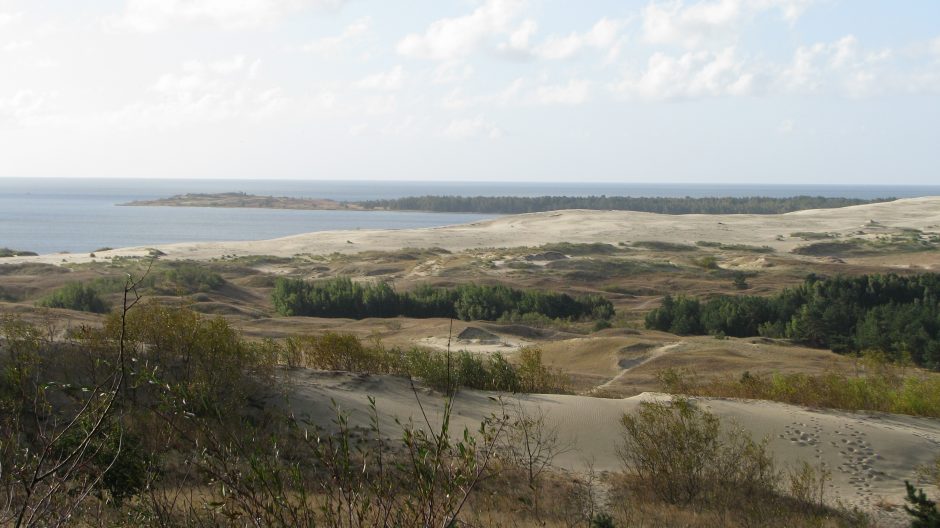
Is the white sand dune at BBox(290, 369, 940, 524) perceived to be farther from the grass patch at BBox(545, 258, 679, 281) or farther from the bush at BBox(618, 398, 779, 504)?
the grass patch at BBox(545, 258, 679, 281)

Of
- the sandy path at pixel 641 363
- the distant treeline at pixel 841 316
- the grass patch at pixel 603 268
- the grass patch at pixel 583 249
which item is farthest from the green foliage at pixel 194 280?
the grass patch at pixel 583 249

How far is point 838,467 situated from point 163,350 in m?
10.6

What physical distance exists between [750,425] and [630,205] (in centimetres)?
13704

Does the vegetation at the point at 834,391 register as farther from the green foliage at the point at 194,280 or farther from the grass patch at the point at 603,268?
the grass patch at the point at 603,268

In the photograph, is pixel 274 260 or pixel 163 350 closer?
pixel 163 350

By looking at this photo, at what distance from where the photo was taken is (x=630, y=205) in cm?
14875

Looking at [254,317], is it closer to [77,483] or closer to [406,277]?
[406,277]

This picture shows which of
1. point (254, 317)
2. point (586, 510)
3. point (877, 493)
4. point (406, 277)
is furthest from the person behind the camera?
point (406, 277)

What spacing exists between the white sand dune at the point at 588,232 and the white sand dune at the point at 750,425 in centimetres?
5132

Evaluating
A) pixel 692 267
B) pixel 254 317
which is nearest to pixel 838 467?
pixel 254 317

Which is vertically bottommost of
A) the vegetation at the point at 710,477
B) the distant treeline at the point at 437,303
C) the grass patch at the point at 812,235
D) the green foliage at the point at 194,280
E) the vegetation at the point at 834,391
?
the distant treeline at the point at 437,303

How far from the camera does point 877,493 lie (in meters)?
11.9

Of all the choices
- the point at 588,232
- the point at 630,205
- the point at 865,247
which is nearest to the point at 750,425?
the point at 865,247

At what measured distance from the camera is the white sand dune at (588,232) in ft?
232
